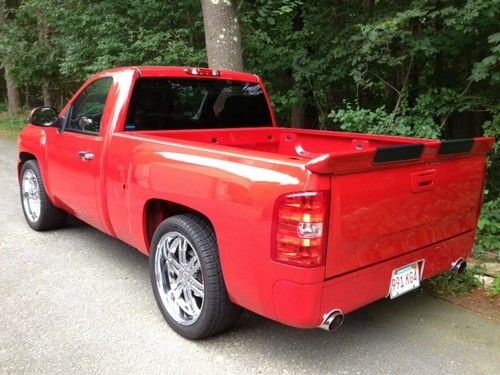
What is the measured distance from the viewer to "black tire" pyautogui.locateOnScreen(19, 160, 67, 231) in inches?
210

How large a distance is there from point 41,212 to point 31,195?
1.26ft

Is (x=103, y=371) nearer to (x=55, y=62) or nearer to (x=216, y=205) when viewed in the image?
(x=216, y=205)

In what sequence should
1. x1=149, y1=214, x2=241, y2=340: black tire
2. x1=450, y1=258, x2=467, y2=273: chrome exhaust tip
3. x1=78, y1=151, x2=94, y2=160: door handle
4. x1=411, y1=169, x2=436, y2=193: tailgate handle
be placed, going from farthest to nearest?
1. x1=78, y1=151, x2=94, y2=160: door handle
2. x1=450, y1=258, x2=467, y2=273: chrome exhaust tip
3. x1=149, y1=214, x2=241, y2=340: black tire
4. x1=411, y1=169, x2=436, y2=193: tailgate handle

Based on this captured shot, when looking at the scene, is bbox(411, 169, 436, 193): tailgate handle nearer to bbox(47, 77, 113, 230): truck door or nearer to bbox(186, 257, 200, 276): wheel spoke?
bbox(186, 257, 200, 276): wheel spoke

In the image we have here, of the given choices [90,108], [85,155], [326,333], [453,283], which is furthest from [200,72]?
[453,283]

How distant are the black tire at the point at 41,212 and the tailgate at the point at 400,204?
3.80 meters

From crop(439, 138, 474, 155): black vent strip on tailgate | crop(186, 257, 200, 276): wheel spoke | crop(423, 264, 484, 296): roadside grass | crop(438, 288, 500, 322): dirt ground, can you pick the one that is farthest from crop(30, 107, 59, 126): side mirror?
crop(438, 288, 500, 322): dirt ground

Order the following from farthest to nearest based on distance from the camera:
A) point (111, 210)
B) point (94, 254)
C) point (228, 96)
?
point (94, 254) < point (228, 96) < point (111, 210)

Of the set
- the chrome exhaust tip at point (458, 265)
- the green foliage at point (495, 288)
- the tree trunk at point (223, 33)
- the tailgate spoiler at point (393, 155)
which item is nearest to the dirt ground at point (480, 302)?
the green foliage at point (495, 288)

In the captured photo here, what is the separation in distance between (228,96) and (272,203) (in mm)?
2240

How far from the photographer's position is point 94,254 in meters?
4.86

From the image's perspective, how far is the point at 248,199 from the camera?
2672 millimetres

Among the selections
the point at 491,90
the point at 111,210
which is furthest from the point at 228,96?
the point at 491,90

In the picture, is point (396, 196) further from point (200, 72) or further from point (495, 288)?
point (200, 72)
